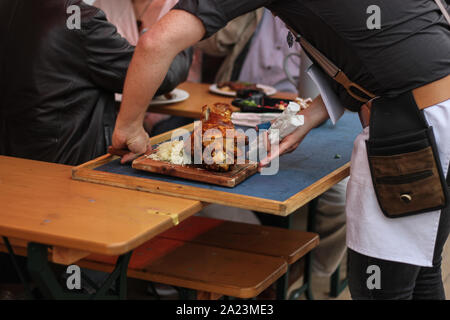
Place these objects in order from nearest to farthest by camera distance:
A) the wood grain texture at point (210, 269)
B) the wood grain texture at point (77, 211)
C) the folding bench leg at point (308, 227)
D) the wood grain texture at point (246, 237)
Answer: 1. the wood grain texture at point (77, 211)
2. the wood grain texture at point (210, 269)
3. the wood grain texture at point (246, 237)
4. the folding bench leg at point (308, 227)

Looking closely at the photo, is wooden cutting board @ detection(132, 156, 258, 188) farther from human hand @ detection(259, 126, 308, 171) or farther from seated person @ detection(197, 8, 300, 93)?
seated person @ detection(197, 8, 300, 93)

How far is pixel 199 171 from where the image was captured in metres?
2.01

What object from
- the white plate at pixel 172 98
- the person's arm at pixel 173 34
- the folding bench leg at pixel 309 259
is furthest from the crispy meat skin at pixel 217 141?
the folding bench leg at pixel 309 259

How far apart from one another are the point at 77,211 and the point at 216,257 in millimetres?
732

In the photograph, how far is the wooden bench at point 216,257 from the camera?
2.16 meters

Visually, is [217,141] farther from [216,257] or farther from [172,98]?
[172,98]

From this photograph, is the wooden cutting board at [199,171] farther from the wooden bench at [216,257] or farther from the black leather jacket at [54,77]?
the black leather jacket at [54,77]

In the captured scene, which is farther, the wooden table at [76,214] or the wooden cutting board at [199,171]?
the wooden cutting board at [199,171]

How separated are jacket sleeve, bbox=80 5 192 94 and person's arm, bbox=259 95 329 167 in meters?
0.82

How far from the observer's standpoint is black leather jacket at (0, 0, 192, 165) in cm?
251

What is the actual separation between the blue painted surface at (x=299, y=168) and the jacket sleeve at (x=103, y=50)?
1.86 feet

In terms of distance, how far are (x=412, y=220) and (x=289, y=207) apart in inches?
15.3

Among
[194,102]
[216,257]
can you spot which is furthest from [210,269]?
[194,102]

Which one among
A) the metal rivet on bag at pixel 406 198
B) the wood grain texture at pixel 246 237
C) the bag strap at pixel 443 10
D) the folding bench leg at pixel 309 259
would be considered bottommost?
the folding bench leg at pixel 309 259
